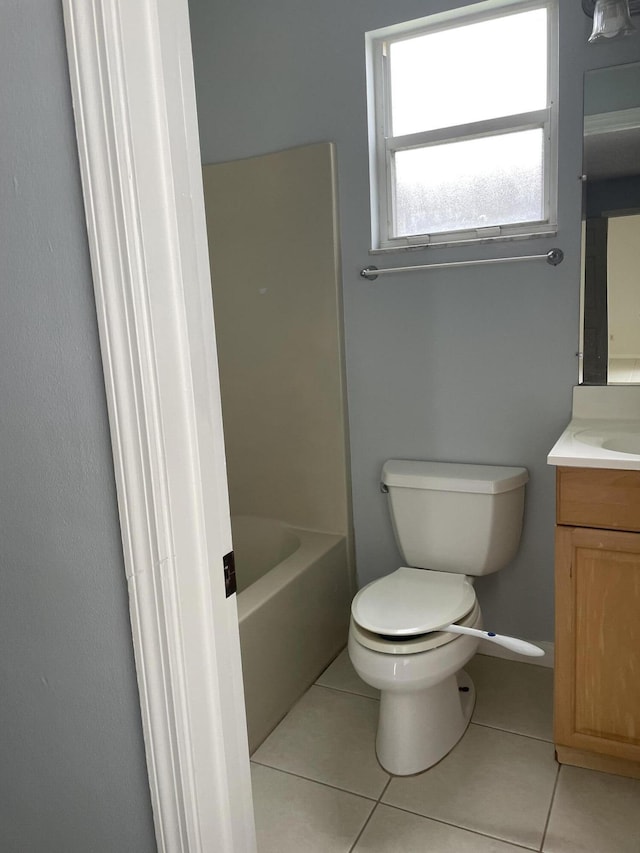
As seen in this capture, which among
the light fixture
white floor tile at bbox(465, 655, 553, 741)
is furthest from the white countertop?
the light fixture

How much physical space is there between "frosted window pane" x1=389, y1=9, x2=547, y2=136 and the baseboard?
5.89 ft

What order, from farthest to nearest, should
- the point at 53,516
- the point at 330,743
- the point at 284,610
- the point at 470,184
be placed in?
the point at 470,184, the point at 284,610, the point at 330,743, the point at 53,516

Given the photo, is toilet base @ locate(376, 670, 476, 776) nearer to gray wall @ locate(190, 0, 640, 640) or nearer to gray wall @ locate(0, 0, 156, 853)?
gray wall @ locate(190, 0, 640, 640)

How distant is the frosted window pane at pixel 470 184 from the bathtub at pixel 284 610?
1.21 metres

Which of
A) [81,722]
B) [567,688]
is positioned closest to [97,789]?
[81,722]

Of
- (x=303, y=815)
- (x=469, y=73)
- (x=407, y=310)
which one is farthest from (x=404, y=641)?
(x=469, y=73)

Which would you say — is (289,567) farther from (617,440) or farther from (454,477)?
(617,440)

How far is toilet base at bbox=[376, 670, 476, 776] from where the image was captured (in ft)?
6.23

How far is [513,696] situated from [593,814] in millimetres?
536

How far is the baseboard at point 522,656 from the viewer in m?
2.38

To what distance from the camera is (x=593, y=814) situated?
1.70 metres

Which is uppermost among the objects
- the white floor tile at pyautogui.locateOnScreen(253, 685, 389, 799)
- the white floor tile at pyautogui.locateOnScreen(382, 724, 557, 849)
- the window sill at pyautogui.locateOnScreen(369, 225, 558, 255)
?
the window sill at pyautogui.locateOnScreen(369, 225, 558, 255)

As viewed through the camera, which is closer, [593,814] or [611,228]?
[593,814]

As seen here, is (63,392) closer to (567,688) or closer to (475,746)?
(567,688)
